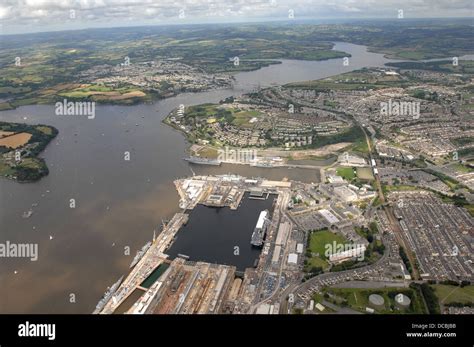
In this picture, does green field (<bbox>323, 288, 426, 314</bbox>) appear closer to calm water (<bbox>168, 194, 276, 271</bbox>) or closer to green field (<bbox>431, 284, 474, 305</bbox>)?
green field (<bbox>431, 284, 474, 305</bbox>)

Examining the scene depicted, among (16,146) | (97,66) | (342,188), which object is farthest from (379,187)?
(97,66)

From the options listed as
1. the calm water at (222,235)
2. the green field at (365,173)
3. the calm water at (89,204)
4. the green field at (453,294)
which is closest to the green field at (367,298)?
the green field at (453,294)

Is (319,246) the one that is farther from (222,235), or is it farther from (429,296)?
(429,296)

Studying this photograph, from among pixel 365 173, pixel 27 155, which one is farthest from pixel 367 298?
pixel 27 155

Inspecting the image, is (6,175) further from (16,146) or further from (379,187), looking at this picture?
(379,187)

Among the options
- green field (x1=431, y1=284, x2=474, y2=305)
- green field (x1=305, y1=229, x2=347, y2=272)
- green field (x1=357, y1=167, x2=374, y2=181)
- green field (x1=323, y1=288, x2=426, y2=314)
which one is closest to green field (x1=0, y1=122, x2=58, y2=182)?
green field (x1=305, y1=229, x2=347, y2=272)

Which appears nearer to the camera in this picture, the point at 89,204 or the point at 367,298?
the point at 367,298

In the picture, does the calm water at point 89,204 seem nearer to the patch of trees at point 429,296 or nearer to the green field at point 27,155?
the green field at point 27,155

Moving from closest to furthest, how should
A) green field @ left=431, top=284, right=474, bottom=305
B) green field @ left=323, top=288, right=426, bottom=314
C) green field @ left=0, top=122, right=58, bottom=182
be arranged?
1. green field @ left=323, top=288, right=426, bottom=314
2. green field @ left=431, top=284, right=474, bottom=305
3. green field @ left=0, top=122, right=58, bottom=182
